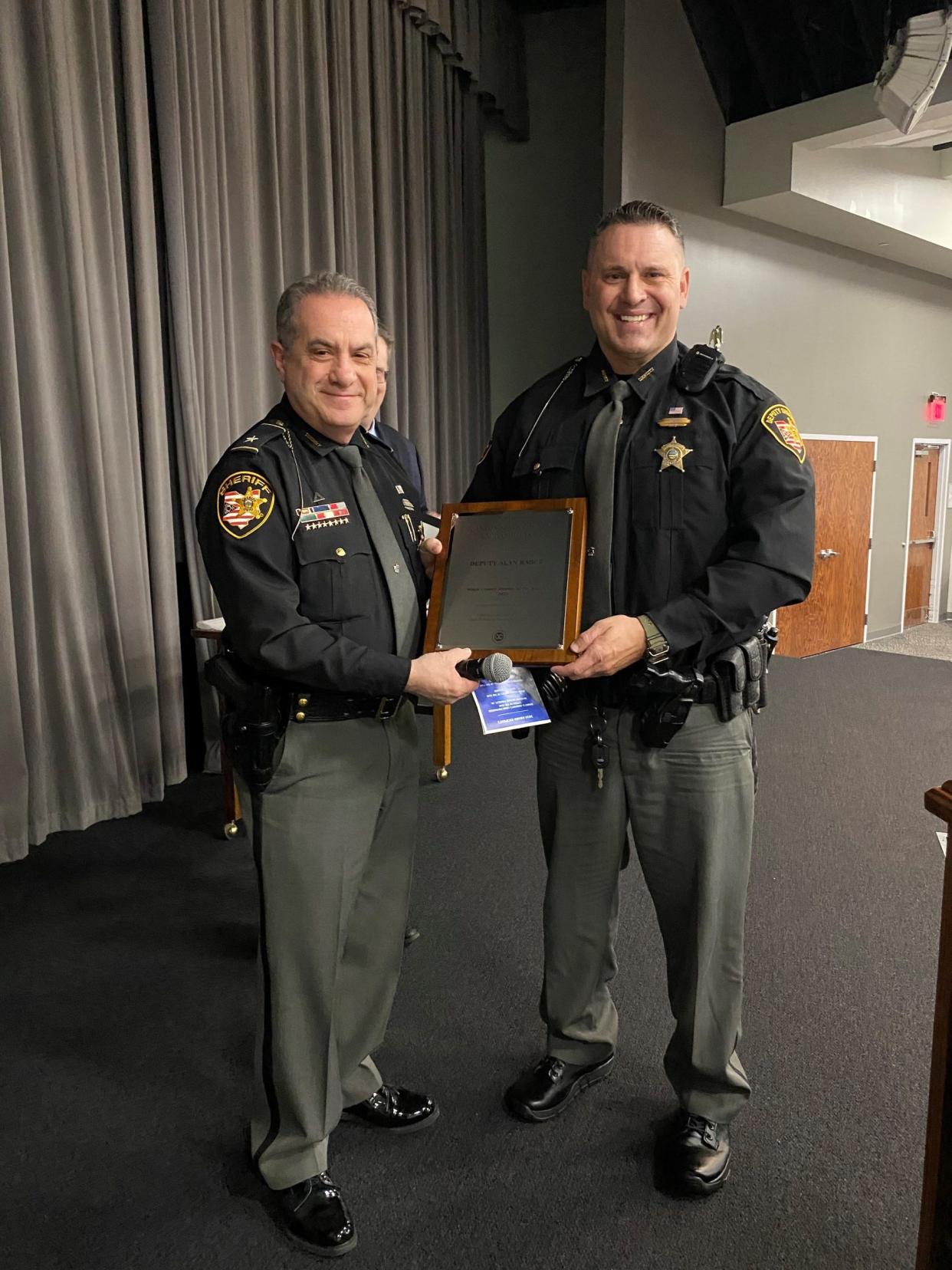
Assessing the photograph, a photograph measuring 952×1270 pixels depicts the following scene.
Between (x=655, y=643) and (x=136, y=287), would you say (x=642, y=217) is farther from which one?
(x=136, y=287)

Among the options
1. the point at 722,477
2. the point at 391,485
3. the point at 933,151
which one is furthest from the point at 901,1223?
the point at 933,151

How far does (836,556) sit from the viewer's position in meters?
7.19

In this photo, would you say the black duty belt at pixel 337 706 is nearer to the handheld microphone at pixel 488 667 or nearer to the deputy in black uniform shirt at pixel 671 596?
the handheld microphone at pixel 488 667

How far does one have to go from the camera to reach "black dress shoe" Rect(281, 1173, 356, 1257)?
4.88ft

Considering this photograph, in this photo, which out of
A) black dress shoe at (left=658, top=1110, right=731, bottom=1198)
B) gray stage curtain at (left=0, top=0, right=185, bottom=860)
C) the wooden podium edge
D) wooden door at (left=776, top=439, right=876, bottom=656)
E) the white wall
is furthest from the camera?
wooden door at (left=776, top=439, right=876, bottom=656)

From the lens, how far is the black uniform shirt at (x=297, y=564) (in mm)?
1386

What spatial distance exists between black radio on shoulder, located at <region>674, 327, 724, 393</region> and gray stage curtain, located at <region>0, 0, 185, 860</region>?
2.49 m

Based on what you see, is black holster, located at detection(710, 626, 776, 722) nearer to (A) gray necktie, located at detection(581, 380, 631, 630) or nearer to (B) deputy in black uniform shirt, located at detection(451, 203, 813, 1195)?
(B) deputy in black uniform shirt, located at detection(451, 203, 813, 1195)

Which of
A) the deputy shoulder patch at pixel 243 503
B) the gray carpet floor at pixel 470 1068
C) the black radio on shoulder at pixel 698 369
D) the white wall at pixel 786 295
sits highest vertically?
the white wall at pixel 786 295

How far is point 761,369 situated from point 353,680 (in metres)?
5.85

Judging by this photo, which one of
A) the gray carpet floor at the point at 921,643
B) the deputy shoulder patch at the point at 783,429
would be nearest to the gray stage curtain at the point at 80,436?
the deputy shoulder patch at the point at 783,429

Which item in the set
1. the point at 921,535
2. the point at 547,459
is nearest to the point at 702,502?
the point at 547,459

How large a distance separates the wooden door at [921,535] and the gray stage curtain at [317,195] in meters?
4.64

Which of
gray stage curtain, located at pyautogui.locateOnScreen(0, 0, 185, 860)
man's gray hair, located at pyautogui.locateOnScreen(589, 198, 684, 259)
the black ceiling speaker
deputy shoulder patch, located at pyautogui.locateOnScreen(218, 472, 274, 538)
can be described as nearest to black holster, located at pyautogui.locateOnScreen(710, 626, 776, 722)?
man's gray hair, located at pyautogui.locateOnScreen(589, 198, 684, 259)
